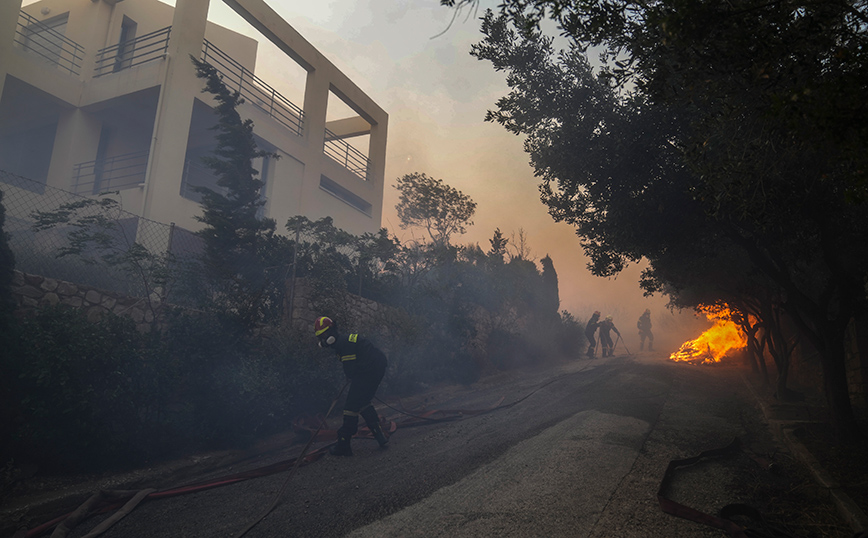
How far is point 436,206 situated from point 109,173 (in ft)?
46.0

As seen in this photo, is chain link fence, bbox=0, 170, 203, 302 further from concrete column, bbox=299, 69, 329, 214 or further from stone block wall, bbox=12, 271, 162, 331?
concrete column, bbox=299, 69, 329, 214

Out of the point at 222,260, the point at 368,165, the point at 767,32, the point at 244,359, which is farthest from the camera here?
the point at 368,165

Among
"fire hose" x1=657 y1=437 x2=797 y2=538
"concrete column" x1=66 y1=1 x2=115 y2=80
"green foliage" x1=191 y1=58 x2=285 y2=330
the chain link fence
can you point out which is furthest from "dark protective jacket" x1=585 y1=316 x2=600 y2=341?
"concrete column" x1=66 y1=1 x2=115 y2=80

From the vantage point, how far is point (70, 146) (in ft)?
44.9

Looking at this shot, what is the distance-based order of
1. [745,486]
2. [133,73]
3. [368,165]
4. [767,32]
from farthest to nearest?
[368,165] → [133,73] → [745,486] → [767,32]

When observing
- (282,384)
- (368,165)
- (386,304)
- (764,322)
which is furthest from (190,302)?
(368,165)

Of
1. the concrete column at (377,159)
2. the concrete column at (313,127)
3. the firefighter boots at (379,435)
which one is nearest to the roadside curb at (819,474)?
the firefighter boots at (379,435)

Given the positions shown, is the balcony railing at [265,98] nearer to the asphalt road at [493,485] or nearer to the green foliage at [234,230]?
the green foliage at [234,230]

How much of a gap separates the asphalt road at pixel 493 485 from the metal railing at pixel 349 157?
1520cm

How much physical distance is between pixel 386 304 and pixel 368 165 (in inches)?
420

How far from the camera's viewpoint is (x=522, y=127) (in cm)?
815

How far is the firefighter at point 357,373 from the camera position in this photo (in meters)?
6.49

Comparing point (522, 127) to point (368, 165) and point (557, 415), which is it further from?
point (368, 165)

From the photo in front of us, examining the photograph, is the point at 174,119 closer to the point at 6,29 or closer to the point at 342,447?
the point at 6,29
